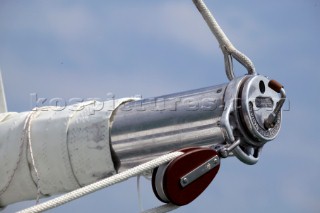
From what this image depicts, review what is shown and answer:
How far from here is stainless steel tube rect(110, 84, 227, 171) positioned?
330cm

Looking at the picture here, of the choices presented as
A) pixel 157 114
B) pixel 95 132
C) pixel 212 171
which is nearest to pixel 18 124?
pixel 95 132

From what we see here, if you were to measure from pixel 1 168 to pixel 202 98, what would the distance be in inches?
50.4

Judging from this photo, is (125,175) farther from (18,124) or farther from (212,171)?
(18,124)

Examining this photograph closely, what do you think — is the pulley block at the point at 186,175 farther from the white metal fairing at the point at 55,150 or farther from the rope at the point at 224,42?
the rope at the point at 224,42

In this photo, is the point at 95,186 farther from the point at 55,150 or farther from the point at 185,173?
the point at 55,150

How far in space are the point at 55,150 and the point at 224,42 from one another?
998 mm

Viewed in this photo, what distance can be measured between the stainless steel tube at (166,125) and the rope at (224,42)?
41cm

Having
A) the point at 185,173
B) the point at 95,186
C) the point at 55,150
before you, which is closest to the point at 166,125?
the point at 185,173

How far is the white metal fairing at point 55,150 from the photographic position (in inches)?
143

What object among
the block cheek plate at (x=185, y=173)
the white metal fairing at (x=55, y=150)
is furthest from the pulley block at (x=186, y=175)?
the white metal fairing at (x=55, y=150)

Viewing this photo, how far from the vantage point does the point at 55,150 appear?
12.4ft

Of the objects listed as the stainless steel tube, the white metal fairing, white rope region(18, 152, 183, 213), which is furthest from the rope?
white rope region(18, 152, 183, 213)

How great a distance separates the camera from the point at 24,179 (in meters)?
3.99

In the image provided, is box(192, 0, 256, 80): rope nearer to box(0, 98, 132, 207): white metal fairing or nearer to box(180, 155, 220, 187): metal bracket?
box(0, 98, 132, 207): white metal fairing
